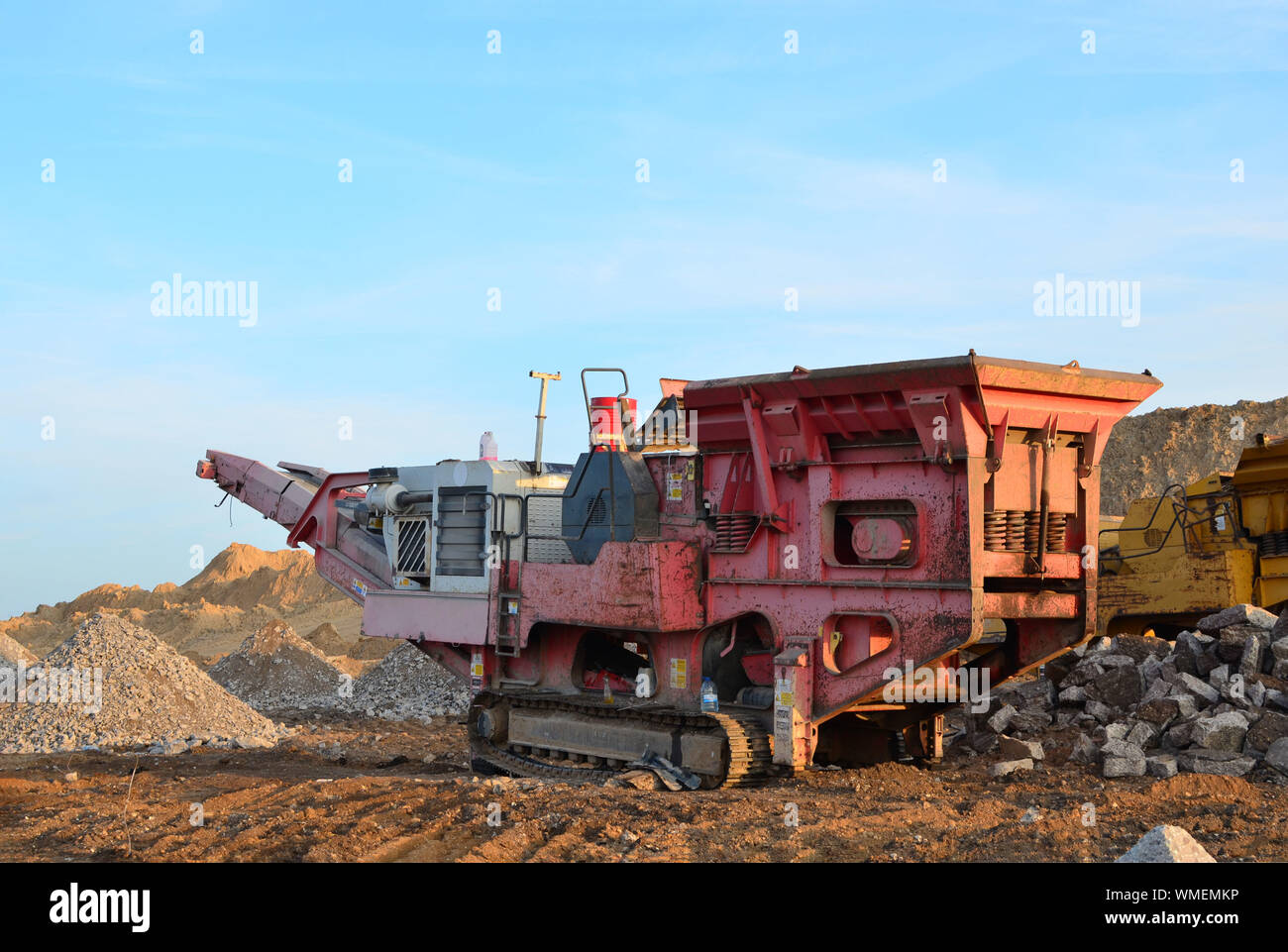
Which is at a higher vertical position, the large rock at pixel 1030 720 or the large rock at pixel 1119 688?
the large rock at pixel 1119 688

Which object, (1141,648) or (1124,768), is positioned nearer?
(1124,768)

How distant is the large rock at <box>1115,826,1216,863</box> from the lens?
5328 millimetres

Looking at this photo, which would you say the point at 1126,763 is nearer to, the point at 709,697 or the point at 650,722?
the point at 709,697

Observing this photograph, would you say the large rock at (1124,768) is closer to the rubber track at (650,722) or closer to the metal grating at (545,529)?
the rubber track at (650,722)

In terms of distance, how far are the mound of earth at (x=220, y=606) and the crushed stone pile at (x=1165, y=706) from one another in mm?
24300

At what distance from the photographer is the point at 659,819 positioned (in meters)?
7.47

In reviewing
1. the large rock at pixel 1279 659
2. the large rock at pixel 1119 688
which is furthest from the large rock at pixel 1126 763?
the large rock at pixel 1279 659

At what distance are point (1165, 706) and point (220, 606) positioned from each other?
130 feet

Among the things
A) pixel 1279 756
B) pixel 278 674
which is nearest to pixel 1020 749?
pixel 1279 756

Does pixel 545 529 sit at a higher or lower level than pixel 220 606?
higher

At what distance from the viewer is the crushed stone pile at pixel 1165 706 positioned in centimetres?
908

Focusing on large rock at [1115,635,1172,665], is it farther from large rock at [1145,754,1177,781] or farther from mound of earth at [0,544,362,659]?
mound of earth at [0,544,362,659]

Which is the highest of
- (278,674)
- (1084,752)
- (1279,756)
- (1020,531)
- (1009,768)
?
(1020,531)

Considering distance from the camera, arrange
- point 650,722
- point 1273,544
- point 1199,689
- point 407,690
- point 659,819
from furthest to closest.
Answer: point 407,690, point 1273,544, point 1199,689, point 650,722, point 659,819
